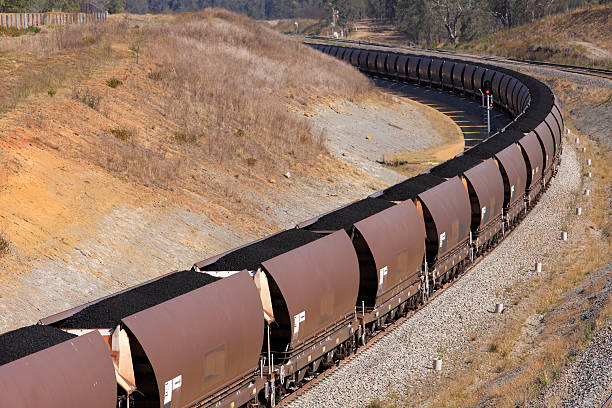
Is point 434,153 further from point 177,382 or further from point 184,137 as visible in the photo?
point 177,382

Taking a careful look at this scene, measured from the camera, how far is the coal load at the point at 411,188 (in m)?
22.6

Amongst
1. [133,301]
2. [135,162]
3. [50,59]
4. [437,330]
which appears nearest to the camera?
[133,301]

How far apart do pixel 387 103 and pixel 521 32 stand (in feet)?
153

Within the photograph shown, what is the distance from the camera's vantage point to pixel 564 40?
295 ft

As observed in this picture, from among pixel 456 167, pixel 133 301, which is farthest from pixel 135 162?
pixel 133 301

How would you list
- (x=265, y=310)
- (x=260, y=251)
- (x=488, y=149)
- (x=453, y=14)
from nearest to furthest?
(x=265, y=310) → (x=260, y=251) → (x=488, y=149) → (x=453, y=14)

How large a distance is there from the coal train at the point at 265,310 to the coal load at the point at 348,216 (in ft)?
0.13

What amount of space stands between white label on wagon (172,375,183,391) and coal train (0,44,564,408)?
26 mm

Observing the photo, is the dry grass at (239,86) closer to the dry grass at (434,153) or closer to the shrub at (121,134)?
the shrub at (121,134)

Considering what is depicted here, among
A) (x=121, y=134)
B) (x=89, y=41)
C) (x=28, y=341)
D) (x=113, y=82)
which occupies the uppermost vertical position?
(x=89, y=41)

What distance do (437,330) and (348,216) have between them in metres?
4.53

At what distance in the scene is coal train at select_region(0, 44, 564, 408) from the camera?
11.8 metres

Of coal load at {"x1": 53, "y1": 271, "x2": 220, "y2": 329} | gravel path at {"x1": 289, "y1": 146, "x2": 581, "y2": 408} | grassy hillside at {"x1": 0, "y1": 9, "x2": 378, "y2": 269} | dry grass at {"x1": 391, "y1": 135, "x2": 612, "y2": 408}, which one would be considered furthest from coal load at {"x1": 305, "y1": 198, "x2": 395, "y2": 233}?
grassy hillside at {"x1": 0, "y1": 9, "x2": 378, "y2": 269}

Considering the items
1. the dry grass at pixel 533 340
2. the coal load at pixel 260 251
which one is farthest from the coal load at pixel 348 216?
the dry grass at pixel 533 340
